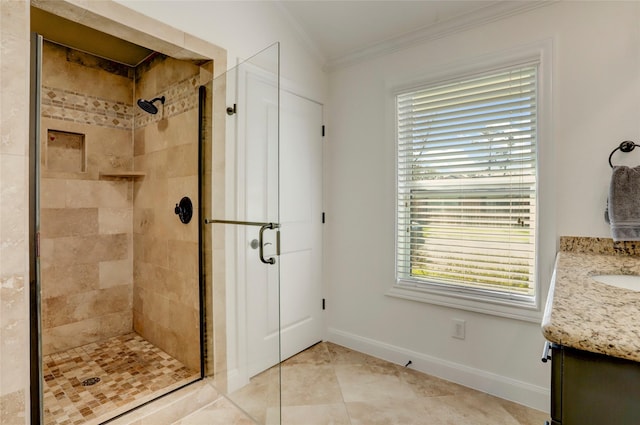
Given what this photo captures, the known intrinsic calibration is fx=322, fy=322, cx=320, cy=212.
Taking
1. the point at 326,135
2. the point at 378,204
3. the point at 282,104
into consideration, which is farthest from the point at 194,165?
the point at 378,204

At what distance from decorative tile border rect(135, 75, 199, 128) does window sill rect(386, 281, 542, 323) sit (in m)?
2.02

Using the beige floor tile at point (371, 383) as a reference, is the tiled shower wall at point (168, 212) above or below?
above

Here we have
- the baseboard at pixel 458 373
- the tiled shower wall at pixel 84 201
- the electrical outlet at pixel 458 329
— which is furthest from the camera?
the tiled shower wall at pixel 84 201

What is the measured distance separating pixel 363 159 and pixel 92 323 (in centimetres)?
274

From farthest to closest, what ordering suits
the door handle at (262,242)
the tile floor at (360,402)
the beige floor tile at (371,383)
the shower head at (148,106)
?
the shower head at (148,106) → the beige floor tile at (371,383) → the tile floor at (360,402) → the door handle at (262,242)

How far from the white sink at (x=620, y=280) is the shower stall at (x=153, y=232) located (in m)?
1.44

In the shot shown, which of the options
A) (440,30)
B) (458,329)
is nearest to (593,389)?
(458,329)

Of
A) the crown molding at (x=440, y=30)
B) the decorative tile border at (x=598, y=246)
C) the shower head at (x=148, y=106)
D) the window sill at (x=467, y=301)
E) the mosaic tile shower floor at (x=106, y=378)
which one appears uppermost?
the crown molding at (x=440, y=30)

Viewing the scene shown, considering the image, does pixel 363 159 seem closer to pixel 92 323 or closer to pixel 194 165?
pixel 194 165

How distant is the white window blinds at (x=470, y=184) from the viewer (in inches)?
78.1

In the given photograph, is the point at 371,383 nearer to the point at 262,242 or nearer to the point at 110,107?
the point at 262,242

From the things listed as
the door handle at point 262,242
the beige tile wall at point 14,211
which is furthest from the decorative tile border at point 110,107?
the door handle at point 262,242

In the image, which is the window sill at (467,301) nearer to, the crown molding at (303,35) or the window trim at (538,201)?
the window trim at (538,201)

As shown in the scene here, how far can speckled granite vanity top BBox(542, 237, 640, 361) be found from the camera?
0.63 meters
